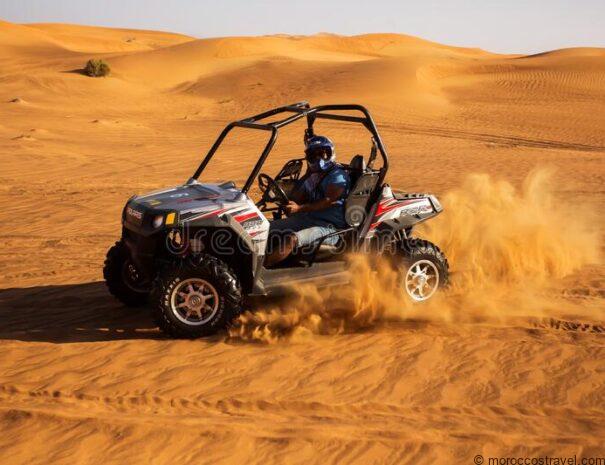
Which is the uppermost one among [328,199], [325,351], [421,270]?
[328,199]

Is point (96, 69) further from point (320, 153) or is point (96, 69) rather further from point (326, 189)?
point (326, 189)

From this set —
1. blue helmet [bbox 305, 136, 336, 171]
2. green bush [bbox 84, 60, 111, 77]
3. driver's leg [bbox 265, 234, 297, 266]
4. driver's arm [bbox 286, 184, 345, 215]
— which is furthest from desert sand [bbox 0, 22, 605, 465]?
green bush [bbox 84, 60, 111, 77]

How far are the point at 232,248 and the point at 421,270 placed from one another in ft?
5.51

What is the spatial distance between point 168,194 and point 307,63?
106ft

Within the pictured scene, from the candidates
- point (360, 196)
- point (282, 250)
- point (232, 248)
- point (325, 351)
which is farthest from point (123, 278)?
point (360, 196)

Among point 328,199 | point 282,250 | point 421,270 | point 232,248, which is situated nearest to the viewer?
point 232,248

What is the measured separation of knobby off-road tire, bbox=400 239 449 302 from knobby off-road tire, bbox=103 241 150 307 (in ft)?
7.59

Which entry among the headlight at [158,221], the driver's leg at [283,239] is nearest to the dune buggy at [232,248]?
the headlight at [158,221]

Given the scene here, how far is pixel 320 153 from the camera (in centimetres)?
634

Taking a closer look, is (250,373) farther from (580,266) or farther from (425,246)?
(580,266)

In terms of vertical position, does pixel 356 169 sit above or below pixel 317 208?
above

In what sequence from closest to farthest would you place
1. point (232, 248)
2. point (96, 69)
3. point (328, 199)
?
1. point (232, 248)
2. point (328, 199)
3. point (96, 69)

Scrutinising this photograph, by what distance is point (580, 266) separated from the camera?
314 inches

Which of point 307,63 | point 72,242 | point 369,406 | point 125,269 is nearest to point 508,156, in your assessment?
point 72,242
